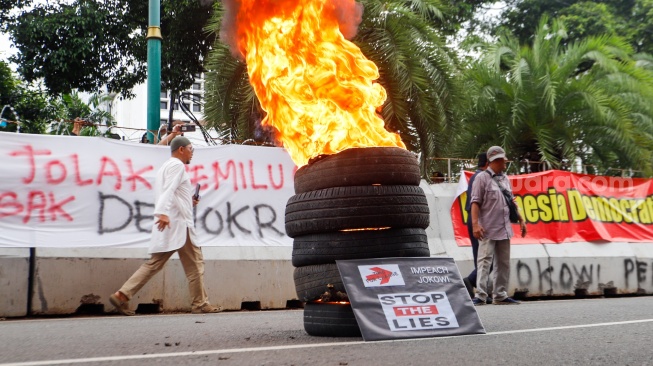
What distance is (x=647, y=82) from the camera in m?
22.4

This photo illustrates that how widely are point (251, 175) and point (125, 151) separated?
1720 millimetres

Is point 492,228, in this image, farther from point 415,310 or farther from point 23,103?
point 23,103

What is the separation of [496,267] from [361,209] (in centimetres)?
512

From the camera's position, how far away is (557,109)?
20750mm

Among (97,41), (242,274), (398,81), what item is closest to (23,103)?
(97,41)

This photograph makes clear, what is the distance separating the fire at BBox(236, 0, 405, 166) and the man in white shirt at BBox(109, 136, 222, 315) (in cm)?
205

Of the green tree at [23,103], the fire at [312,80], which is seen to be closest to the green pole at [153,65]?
the fire at [312,80]

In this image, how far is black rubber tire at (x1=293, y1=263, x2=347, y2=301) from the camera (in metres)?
Answer: 5.72

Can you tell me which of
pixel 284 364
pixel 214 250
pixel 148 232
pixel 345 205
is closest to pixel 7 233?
pixel 148 232

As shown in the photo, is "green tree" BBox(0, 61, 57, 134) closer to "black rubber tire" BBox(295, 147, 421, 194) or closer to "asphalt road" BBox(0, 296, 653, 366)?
"asphalt road" BBox(0, 296, 653, 366)

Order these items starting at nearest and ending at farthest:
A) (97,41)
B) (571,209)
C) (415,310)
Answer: (415,310) < (571,209) < (97,41)

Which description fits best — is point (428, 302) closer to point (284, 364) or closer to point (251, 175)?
point (284, 364)

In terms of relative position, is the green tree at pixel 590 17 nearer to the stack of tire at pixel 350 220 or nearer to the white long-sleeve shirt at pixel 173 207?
the white long-sleeve shirt at pixel 173 207

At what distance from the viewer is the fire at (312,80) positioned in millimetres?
6418
